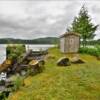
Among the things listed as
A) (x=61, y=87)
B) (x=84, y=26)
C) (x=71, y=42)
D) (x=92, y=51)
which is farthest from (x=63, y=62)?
(x=84, y=26)

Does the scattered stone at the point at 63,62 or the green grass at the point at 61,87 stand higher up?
the scattered stone at the point at 63,62

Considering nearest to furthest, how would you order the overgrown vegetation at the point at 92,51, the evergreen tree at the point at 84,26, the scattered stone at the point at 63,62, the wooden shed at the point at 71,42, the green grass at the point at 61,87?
the green grass at the point at 61,87, the scattered stone at the point at 63,62, the overgrown vegetation at the point at 92,51, the wooden shed at the point at 71,42, the evergreen tree at the point at 84,26

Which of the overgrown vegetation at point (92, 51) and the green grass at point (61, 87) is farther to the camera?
the overgrown vegetation at point (92, 51)

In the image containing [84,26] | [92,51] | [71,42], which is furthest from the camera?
[84,26]

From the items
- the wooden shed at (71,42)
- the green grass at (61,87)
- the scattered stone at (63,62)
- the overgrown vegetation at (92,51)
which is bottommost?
the green grass at (61,87)

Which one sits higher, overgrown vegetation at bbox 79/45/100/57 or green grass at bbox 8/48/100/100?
overgrown vegetation at bbox 79/45/100/57

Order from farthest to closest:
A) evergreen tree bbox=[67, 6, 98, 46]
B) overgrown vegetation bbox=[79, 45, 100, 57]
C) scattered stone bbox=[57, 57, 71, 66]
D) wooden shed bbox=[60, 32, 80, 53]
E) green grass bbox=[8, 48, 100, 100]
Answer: evergreen tree bbox=[67, 6, 98, 46]
wooden shed bbox=[60, 32, 80, 53]
overgrown vegetation bbox=[79, 45, 100, 57]
scattered stone bbox=[57, 57, 71, 66]
green grass bbox=[8, 48, 100, 100]

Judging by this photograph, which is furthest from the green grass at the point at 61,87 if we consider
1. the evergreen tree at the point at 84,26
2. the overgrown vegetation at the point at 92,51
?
the evergreen tree at the point at 84,26

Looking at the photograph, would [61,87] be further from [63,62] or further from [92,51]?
[92,51]

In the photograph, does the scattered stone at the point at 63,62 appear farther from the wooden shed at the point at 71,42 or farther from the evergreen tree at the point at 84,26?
the evergreen tree at the point at 84,26

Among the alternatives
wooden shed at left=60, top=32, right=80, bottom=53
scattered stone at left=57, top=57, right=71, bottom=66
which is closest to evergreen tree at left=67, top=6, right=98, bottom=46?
wooden shed at left=60, top=32, right=80, bottom=53

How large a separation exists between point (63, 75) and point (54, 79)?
1640mm

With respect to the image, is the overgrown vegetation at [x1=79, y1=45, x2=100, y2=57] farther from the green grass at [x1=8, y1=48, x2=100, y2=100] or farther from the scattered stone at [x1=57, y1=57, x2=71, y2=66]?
the green grass at [x1=8, y1=48, x2=100, y2=100]

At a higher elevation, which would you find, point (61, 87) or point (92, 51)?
point (92, 51)
